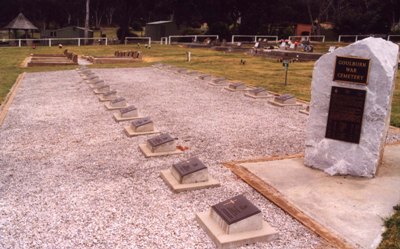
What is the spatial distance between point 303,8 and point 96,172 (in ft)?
215

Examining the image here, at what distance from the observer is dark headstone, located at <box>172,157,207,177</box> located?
24.0ft

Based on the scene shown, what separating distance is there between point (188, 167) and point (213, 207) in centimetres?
165

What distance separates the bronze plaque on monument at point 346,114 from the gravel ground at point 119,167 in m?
1.77

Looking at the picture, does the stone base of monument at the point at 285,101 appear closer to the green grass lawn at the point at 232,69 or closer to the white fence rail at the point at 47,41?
the green grass lawn at the point at 232,69

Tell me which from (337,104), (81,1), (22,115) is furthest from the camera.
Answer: (81,1)

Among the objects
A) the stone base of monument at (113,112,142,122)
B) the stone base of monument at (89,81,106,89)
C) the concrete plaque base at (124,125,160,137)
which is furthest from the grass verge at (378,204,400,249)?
the stone base of monument at (89,81,106,89)

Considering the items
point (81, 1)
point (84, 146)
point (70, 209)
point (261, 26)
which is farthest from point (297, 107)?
point (81, 1)

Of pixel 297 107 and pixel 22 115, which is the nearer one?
pixel 22 115

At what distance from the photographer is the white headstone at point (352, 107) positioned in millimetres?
7508

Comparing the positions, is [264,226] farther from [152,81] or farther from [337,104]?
[152,81]

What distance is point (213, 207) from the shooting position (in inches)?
234

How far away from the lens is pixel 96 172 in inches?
317

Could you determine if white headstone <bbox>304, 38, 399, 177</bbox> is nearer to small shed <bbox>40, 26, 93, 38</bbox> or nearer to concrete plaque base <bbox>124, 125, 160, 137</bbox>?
concrete plaque base <bbox>124, 125, 160, 137</bbox>

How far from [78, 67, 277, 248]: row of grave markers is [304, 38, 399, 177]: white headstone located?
244 centimetres
